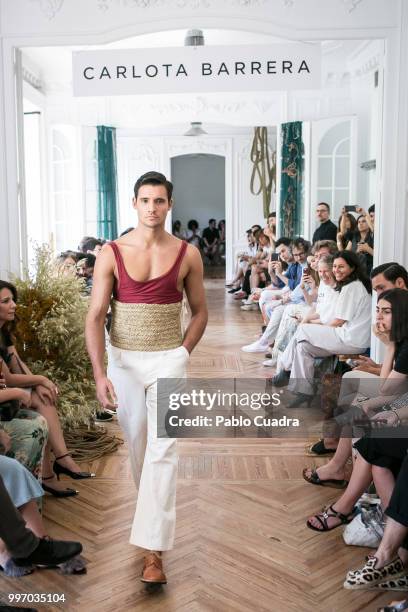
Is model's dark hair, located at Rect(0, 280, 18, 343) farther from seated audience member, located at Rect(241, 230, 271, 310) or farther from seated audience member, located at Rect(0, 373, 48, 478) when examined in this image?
seated audience member, located at Rect(241, 230, 271, 310)

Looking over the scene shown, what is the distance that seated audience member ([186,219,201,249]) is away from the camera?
18.2m

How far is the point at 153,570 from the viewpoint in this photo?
8.79ft

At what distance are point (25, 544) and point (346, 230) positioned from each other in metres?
5.26

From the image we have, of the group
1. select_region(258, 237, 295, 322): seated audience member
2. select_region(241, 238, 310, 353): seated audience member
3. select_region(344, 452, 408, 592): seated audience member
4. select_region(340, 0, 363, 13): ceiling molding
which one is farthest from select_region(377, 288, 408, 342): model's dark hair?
select_region(258, 237, 295, 322): seated audience member

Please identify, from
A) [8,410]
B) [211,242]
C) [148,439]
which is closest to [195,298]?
[148,439]

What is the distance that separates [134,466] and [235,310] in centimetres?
759

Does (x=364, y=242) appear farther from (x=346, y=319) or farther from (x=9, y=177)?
(x=9, y=177)

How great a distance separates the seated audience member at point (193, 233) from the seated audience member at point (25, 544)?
15498 mm

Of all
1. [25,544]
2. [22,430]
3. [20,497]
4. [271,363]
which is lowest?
[271,363]

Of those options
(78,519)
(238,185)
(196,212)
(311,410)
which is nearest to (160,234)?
(78,519)

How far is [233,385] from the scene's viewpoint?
236 inches

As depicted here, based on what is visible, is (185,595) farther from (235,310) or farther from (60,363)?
(235,310)

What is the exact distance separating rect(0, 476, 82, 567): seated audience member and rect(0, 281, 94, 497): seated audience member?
800 mm

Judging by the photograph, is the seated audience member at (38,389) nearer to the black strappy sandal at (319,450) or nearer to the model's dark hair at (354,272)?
the black strappy sandal at (319,450)
